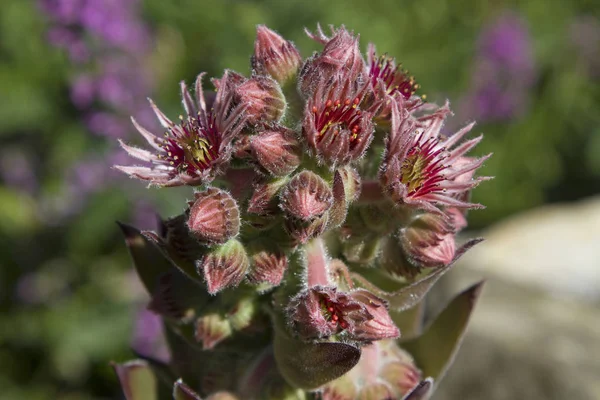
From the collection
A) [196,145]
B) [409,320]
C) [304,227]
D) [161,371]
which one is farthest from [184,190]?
[304,227]

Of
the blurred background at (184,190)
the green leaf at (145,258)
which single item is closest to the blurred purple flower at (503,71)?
the blurred background at (184,190)

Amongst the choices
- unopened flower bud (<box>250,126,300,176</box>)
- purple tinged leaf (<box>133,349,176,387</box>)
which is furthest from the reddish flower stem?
purple tinged leaf (<box>133,349,176,387</box>)

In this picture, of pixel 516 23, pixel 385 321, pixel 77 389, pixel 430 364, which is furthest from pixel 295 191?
pixel 516 23

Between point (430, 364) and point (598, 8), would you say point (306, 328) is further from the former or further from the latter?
point (598, 8)

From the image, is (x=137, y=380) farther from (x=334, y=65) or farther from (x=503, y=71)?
(x=503, y=71)

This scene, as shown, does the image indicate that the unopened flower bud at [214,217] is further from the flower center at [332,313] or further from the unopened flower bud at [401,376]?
the unopened flower bud at [401,376]

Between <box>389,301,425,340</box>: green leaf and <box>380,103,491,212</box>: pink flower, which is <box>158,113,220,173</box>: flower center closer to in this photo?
<box>380,103,491,212</box>: pink flower
